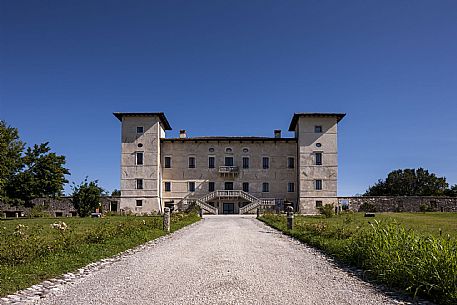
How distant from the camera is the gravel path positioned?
5895 millimetres

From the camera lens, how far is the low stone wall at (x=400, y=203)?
4881 centimetres

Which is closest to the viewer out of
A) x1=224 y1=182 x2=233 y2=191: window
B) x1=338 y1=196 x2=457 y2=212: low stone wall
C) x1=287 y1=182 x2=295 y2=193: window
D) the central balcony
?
x1=338 y1=196 x2=457 y2=212: low stone wall

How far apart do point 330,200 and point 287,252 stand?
124ft

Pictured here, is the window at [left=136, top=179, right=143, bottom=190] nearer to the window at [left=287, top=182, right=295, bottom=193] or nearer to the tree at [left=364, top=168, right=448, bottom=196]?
the window at [left=287, top=182, right=295, bottom=193]

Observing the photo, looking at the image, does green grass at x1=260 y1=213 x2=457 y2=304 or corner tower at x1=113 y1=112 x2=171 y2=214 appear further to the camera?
corner tower at x1=113 y1=112 x2=171 y2=214

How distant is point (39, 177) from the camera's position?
1570 inches

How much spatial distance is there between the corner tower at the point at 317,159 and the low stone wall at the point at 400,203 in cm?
258

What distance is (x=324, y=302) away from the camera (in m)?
5.71

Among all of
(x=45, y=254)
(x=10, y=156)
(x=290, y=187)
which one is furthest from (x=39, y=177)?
(x=45, y=254)

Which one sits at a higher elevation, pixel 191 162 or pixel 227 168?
pixel 191 162

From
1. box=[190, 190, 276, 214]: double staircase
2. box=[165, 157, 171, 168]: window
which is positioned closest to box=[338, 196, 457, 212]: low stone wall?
box=[190, 190, 276, 214]: double staircase

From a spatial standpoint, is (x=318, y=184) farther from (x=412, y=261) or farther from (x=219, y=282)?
(x=219, y=282)

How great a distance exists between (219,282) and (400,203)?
4672 centimetres

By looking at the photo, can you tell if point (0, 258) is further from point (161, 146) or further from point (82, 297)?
point (161, 146)
